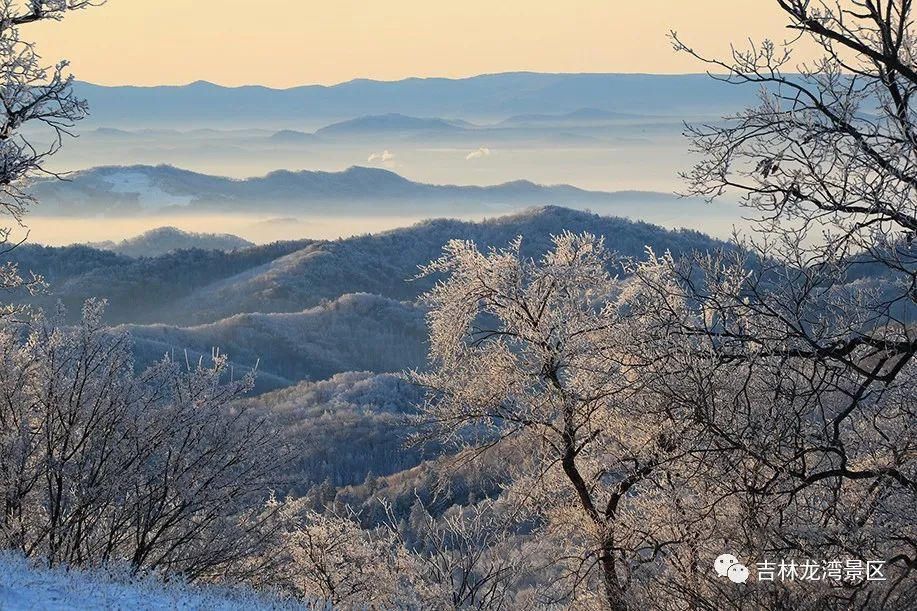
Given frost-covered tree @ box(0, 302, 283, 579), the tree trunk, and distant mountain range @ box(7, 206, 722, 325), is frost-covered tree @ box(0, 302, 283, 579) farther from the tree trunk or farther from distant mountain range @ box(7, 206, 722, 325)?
distant mountain range @ box(7, 206, 722, 325)

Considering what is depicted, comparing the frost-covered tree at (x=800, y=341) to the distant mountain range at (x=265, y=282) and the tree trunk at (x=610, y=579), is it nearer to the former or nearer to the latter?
the tree trunk at (x=610, y=579)

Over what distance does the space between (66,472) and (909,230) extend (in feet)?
38.7

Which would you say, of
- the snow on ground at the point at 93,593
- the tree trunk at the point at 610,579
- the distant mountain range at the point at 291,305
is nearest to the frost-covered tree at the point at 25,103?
the snow on ground at the point at 93,593

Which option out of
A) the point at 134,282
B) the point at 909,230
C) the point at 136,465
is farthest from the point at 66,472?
the point at 134,282

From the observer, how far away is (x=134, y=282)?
640 feet

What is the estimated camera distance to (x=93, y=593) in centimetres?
919

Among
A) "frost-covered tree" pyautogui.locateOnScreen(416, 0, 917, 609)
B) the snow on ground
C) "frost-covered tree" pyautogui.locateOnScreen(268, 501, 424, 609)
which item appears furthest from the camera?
"frost-covered tree" pyautogui.locateOnScreen(268, 501, 424, 609)

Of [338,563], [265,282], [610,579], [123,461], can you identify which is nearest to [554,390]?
[610,579]

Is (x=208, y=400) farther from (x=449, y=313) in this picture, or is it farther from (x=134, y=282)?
(x=134, y=282)

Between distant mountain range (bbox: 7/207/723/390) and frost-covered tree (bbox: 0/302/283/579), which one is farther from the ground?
frost-covered tree (bbox: 0/302/283/579)

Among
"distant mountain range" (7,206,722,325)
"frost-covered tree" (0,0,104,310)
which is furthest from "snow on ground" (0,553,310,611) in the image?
"distant mountain range" (7,206,722,325)

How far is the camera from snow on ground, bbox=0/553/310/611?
869 centimetres

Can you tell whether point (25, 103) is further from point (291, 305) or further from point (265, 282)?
point (265, 282)

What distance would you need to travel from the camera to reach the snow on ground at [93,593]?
8.69 m
